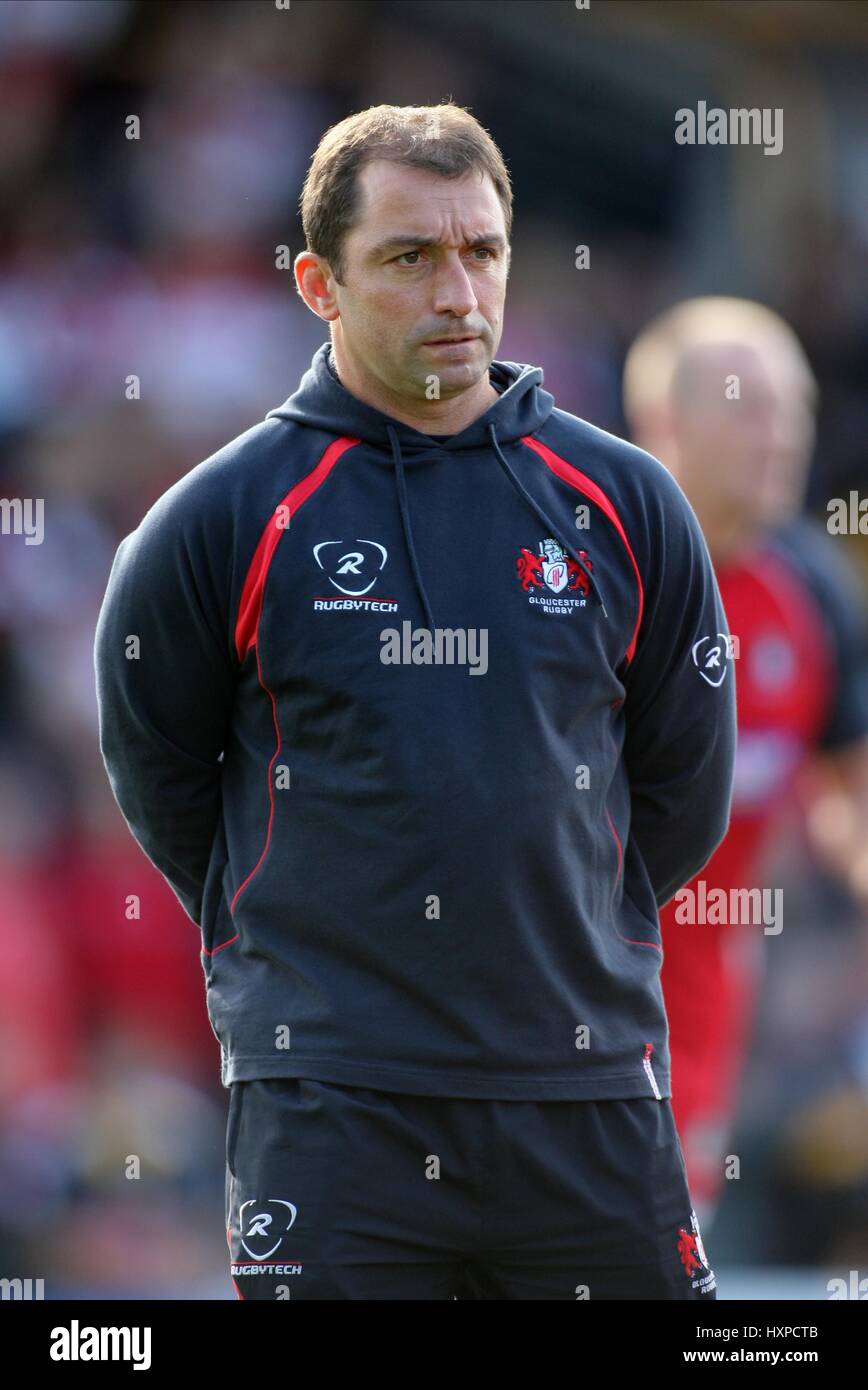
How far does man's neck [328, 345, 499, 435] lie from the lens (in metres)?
2.79

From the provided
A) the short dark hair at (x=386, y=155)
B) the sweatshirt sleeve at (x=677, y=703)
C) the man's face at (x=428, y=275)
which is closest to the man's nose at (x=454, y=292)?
the man's face at (x=428, y=275)

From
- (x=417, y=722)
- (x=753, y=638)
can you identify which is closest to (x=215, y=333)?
(x=753, y=638)

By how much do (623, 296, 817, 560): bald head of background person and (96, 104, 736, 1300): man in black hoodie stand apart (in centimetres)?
174

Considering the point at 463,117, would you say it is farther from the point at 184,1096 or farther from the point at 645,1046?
the point at 184,1096

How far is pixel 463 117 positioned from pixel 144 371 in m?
3.48

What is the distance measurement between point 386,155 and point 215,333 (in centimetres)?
358

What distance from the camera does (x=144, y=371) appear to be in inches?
243

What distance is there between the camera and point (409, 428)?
278 cm

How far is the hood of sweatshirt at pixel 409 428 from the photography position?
2.72 meters

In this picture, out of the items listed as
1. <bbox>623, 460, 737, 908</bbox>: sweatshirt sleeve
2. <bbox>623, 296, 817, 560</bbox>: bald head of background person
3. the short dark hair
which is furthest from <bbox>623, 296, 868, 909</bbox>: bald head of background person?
the short dark hair

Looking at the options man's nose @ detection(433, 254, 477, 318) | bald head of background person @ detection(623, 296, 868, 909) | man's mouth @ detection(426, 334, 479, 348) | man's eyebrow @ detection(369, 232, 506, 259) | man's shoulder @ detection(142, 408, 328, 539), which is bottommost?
man's shoulder @ detection(142, 408, 328, 539)

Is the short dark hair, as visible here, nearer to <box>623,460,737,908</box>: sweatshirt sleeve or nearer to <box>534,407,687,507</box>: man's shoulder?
<box>534,407,687,507</box>: man's shoulder

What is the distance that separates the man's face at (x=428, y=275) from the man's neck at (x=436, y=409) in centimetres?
2

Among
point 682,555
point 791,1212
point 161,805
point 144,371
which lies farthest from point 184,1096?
point 682,555
